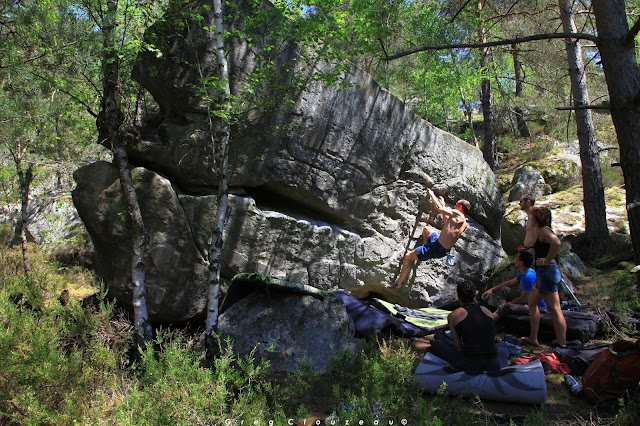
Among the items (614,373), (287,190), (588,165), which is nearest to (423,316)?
(287,190)

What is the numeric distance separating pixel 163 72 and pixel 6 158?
505cm

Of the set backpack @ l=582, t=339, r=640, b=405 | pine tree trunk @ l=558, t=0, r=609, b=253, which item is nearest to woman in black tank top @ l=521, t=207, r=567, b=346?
backpack @ l=582, t=339, r=640, b=405

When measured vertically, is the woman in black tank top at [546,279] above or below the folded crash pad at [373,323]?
above

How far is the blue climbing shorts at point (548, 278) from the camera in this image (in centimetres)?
542

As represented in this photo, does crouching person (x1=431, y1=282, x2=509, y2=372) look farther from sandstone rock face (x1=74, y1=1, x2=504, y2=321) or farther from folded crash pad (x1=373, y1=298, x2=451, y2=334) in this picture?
sandstone rock face (x1=74, y1=1, x2=504, y2=321)

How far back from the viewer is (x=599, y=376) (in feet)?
12.5

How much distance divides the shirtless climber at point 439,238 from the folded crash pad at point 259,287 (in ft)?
8.78

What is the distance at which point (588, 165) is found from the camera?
31.3ft

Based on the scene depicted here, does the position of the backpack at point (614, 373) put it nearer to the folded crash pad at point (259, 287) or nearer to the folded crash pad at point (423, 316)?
the folded crash pad at point (423, 316)


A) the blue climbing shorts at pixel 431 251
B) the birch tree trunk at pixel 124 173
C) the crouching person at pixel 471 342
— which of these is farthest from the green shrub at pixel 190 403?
the blue climbing shorts at pixel 431 251

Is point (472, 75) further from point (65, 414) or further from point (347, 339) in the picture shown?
point (65, 414)

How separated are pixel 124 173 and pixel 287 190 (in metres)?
2.79

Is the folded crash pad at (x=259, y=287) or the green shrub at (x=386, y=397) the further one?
the folded crash pad at (x=259, y=287)

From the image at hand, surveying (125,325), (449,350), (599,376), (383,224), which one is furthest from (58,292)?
(599,376)
